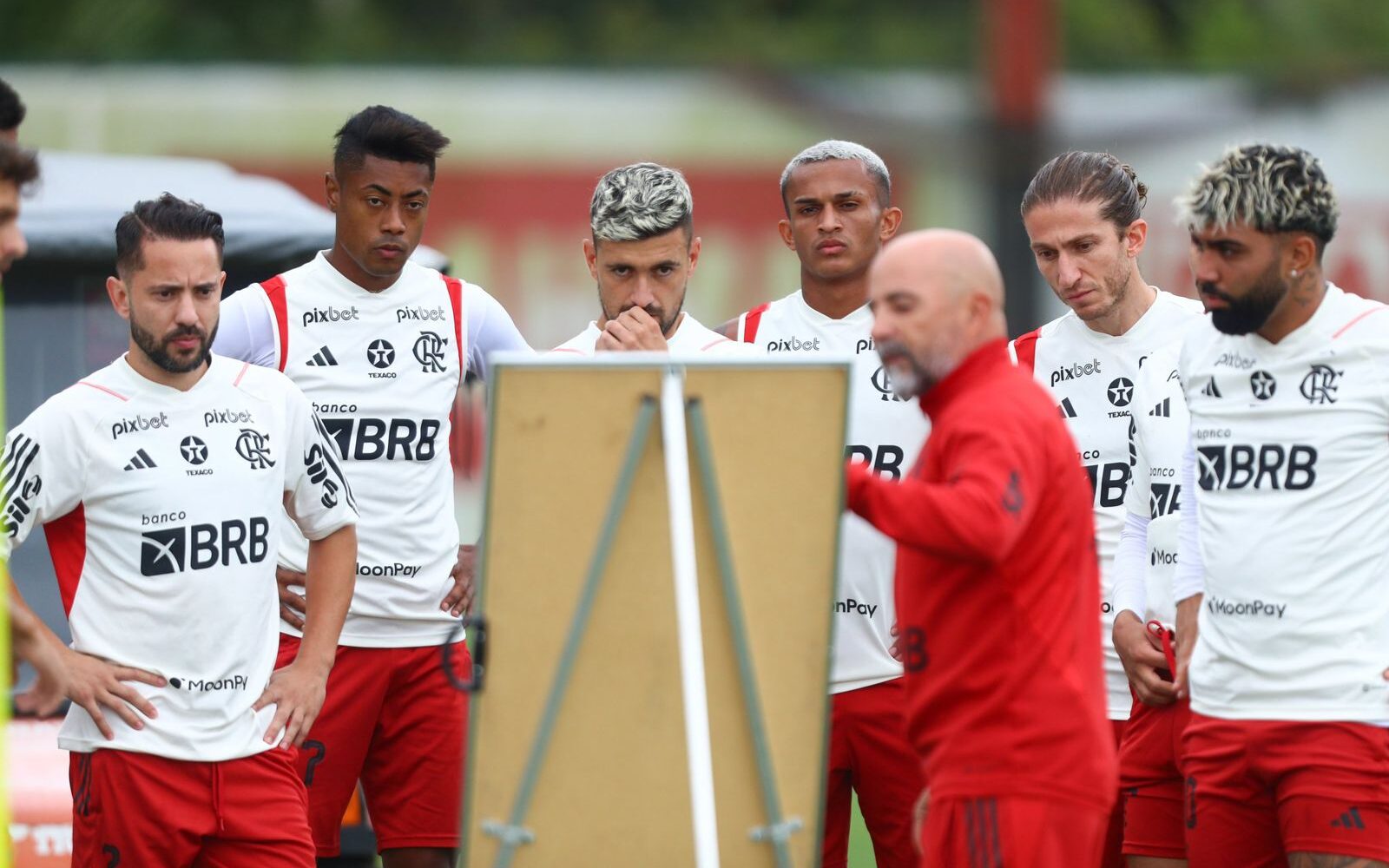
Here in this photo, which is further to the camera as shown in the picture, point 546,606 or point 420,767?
point 420,767

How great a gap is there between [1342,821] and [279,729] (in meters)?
2.63

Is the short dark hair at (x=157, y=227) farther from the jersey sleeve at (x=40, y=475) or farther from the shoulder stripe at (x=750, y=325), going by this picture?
the shoulder stripe at (x=750, y=325)

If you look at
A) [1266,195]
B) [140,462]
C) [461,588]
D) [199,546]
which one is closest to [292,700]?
[199,546]

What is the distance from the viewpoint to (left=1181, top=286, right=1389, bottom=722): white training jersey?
4859 millimetres

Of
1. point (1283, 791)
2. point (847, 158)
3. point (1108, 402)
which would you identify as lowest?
point (1283, 791)

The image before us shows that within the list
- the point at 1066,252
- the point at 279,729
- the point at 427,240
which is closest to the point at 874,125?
the point at 427,240

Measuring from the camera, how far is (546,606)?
4.52m

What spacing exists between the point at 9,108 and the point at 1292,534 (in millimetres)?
3393

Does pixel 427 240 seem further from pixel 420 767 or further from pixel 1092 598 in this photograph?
pixel 1092 598

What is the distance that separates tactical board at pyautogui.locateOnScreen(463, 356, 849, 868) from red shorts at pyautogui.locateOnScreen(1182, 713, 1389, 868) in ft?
3.49

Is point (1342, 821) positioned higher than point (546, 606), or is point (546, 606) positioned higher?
point (546, 606)

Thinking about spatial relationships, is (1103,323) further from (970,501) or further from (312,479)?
(312,479)

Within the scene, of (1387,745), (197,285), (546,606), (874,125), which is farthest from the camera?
(874,125)

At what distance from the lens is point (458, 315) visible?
6242 millimetres
